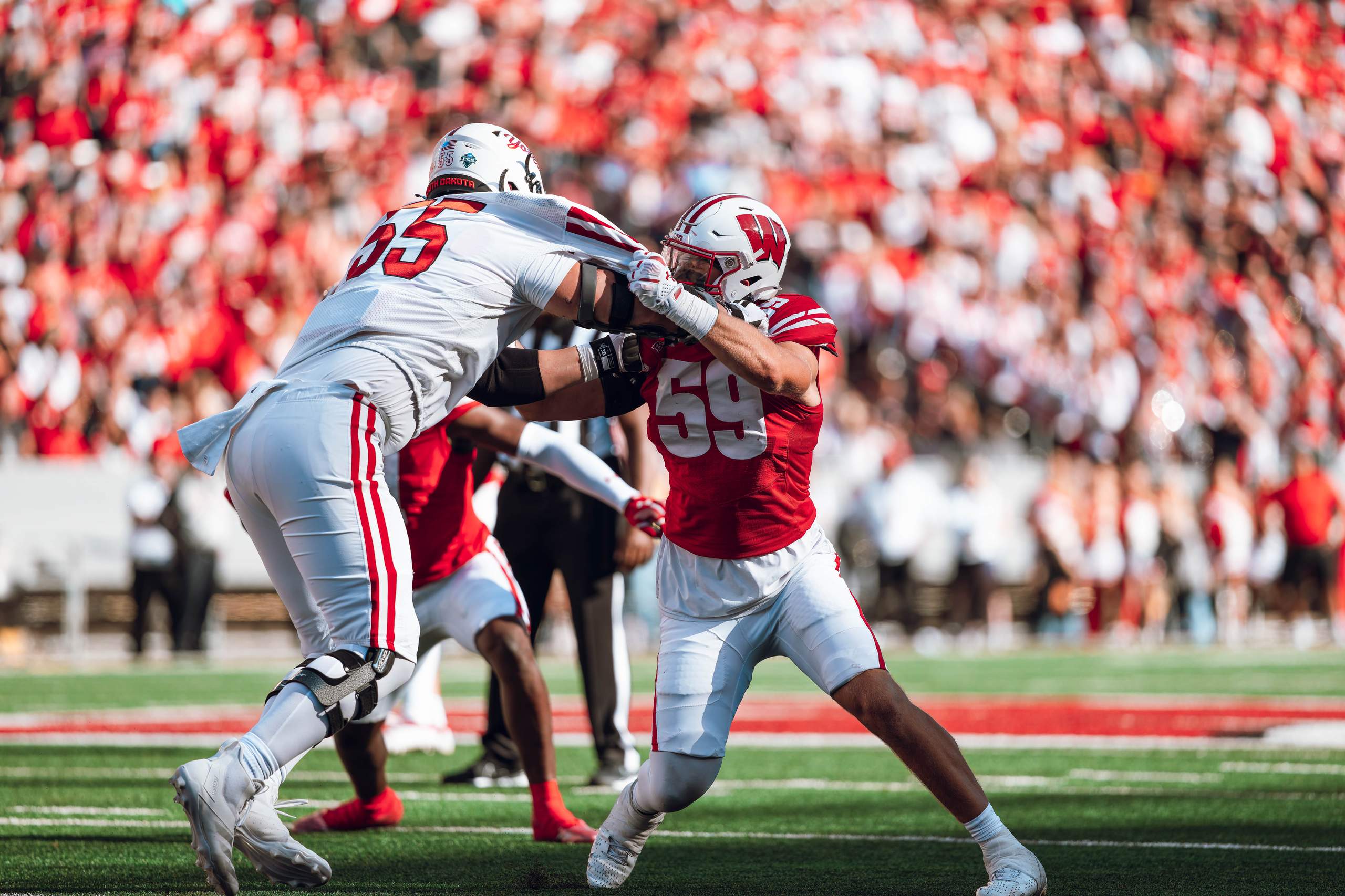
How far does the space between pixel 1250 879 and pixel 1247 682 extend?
7863 mm

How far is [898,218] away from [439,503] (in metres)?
15.2

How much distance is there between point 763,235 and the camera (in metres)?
4.00

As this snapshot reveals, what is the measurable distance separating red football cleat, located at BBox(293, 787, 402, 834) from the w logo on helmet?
2.10 m

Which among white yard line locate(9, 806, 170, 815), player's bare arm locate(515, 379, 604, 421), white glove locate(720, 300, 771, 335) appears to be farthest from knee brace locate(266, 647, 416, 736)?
white yard line locate(9, 806, 170, 815)

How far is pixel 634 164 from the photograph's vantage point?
18.7m

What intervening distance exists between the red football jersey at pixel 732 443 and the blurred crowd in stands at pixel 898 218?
1051 centimetres

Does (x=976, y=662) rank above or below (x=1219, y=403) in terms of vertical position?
below

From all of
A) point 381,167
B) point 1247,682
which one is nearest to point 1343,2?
point 381,167

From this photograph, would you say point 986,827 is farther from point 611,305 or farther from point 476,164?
point 476,164

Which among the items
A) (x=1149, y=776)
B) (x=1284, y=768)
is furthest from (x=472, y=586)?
(x=1284, y=768)

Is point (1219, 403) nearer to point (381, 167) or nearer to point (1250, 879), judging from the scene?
point (381, 167)

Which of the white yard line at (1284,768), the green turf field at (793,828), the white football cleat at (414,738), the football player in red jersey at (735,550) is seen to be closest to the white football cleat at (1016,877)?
the football player in red jersey at (735,550)

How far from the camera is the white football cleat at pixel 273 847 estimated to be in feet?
11.5

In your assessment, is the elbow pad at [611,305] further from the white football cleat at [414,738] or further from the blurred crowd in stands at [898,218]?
the blurred crowd in stands at [898,218]
